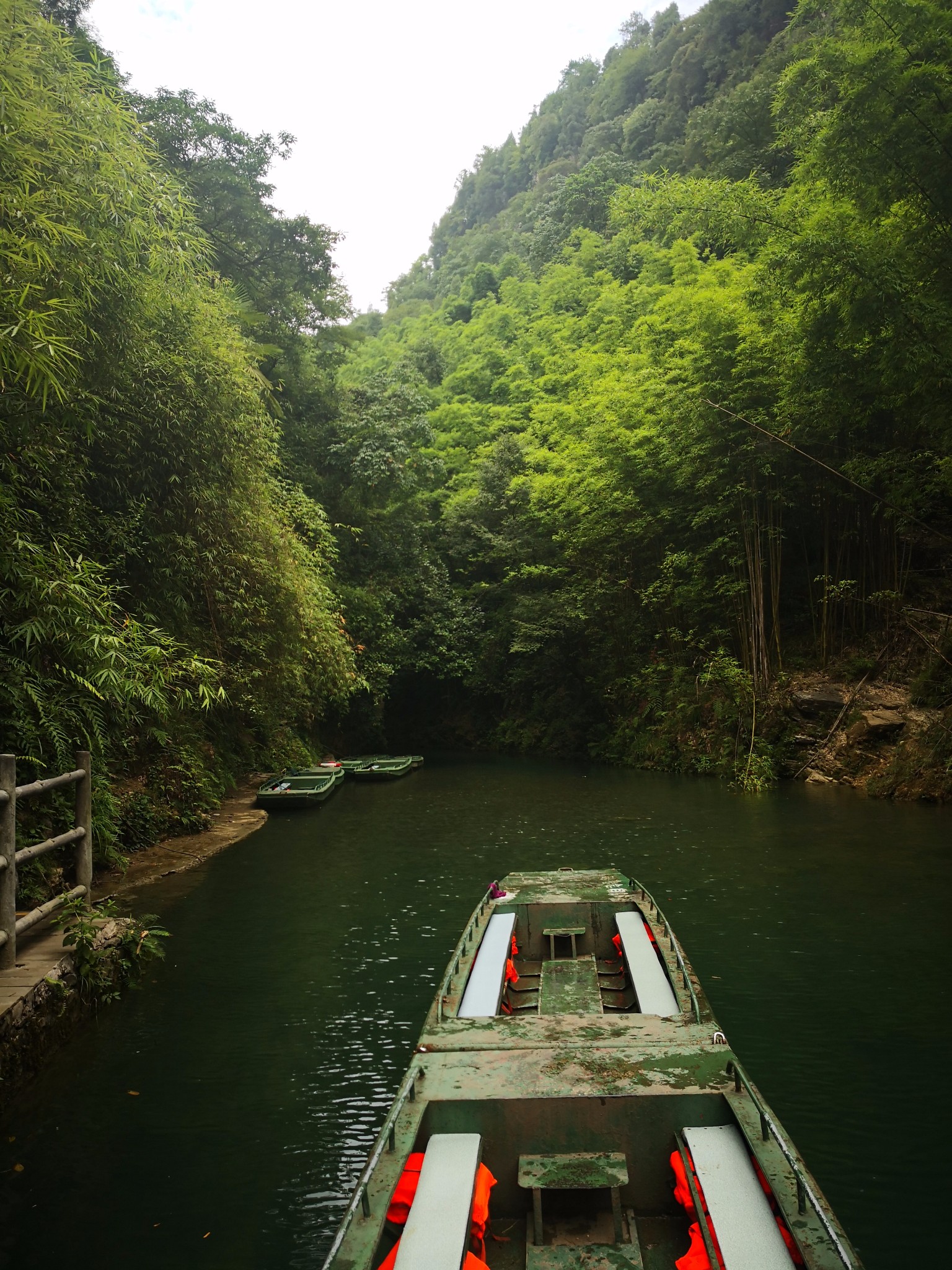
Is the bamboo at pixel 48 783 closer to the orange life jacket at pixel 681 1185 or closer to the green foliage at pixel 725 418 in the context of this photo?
the orange life jacket at pixel 681 1185

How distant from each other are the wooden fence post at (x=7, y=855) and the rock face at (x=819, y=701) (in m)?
14.9

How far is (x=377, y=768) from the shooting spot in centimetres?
1992

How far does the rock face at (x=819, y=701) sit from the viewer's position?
647 inches

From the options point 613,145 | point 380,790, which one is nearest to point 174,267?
point 380,790

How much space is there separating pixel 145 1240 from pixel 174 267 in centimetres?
849

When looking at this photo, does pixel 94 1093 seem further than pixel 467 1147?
Yes

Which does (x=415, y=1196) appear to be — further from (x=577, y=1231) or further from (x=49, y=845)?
(x=49, y=845)

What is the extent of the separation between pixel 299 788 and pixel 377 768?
440 cm

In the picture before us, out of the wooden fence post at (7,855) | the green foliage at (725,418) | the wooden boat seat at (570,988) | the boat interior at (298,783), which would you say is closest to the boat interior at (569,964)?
the wooden boat seat at (570,988)

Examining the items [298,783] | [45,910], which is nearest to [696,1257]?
[45,910]

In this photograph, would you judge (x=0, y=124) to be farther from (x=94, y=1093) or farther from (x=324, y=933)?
(x=324, y=933)

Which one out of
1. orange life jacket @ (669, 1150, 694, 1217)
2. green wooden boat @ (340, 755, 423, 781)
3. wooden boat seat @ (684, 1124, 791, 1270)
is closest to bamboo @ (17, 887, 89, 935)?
orange life jacket @ (669, 1150, 694, 1217)

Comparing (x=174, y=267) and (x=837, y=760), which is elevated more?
(x=174, y=267)

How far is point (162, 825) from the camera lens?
36.8 feet
